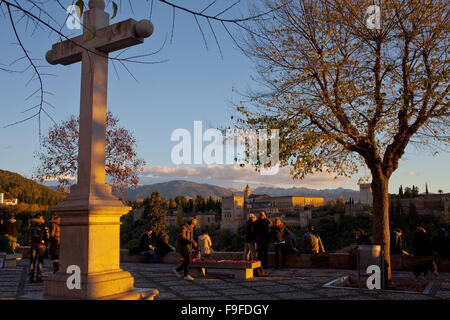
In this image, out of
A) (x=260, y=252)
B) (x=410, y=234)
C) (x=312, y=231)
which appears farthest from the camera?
(x=410, y=234)

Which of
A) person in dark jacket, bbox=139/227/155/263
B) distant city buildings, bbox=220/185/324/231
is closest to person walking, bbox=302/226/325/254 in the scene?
person in dark jacket, bbox=139/227/155/263

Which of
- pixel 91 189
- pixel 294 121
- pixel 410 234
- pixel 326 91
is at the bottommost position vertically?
pixel 410 234

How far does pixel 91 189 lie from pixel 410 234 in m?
85.7

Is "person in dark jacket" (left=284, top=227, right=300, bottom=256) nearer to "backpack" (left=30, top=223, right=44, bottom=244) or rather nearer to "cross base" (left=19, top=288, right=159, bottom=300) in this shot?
"backpack" (left=30, top=223, right=44, bottom=244)

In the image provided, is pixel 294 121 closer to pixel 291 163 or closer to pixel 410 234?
pixel 291 163

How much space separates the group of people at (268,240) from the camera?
38.2ft

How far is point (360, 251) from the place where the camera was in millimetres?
8383

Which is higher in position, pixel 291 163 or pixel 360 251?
pixel 291 163

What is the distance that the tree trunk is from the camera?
8.82 meters

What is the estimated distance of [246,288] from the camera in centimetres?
849

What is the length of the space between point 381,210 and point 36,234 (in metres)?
7.61

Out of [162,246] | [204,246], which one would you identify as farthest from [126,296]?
[162,246]

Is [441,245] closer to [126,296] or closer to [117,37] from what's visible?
[126,296]

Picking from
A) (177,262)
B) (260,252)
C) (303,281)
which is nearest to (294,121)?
(303,281)
